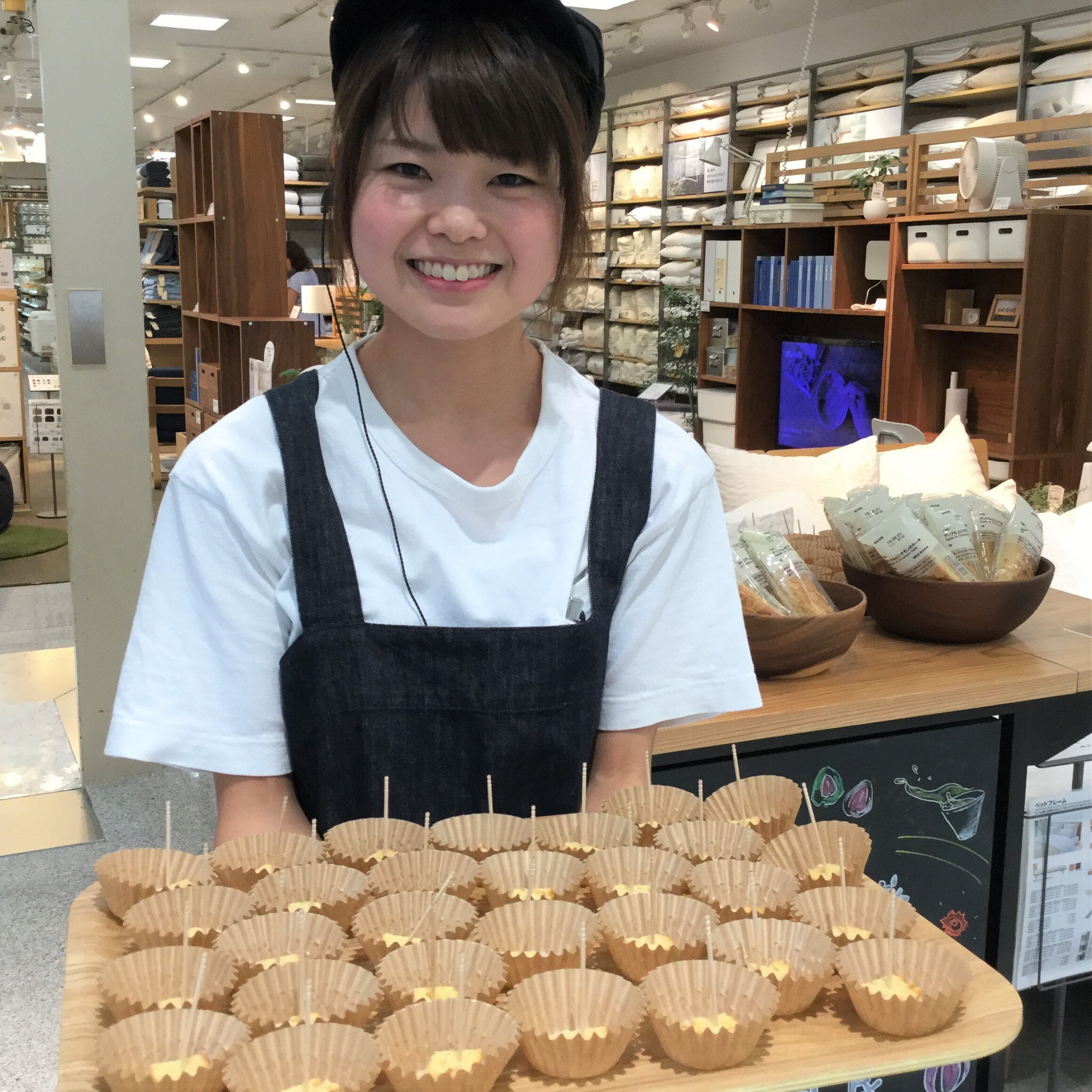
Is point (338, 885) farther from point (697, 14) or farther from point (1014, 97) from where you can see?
point (697, 14)

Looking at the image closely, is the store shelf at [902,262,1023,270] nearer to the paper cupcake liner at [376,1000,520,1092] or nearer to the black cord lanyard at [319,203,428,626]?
the black cord lanyard at [319,203,428,626]

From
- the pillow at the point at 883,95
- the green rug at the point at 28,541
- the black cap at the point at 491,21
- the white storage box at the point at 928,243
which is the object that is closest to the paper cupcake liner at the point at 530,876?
the black cap at the point at 491,21

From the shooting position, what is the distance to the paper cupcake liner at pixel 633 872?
96 centimetres

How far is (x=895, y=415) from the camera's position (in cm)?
637

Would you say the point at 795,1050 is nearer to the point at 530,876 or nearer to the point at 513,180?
the point at 530,876

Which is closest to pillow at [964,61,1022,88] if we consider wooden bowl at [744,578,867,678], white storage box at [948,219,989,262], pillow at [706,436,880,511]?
white storage box at [948,219,989,262]

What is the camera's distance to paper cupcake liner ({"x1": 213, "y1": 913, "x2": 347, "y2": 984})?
85 centimetres

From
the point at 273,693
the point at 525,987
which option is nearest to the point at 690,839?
the point at 525,987

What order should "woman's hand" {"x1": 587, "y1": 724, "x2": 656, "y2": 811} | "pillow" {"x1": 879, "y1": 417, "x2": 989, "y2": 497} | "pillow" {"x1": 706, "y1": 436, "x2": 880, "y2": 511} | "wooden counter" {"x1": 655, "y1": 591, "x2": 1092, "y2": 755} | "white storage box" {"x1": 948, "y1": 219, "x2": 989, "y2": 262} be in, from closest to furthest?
"woman's hand" {"x1": 587, "y1": 724, "x2": 656, "y2": 811}, "wooden counter" {"x1": 655, "y1": 591, "x2": 1092, "y2": 755}, "pillow" {"x1": 706, "y1": 436, "x2": 880, "y2": 511}, "pillow" {"x1": 879, "y1": 417, "x2": 989, "y2": 497}, "white storage box" {"x1": 948, "y1": 219, "x2": 989, "y2": 262}

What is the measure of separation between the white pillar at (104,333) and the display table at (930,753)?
2263mm

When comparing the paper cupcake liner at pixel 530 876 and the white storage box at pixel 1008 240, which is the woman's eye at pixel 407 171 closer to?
the paper cupcake liner at pixel 530 876

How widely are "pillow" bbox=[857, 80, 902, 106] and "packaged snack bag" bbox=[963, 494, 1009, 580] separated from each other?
622 cm

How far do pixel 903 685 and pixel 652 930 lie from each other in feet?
4.14

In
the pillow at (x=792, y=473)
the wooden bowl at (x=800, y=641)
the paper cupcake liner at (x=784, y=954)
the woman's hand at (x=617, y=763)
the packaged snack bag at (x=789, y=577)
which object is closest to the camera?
the paper cupcake liner at (x=784, y=954)
